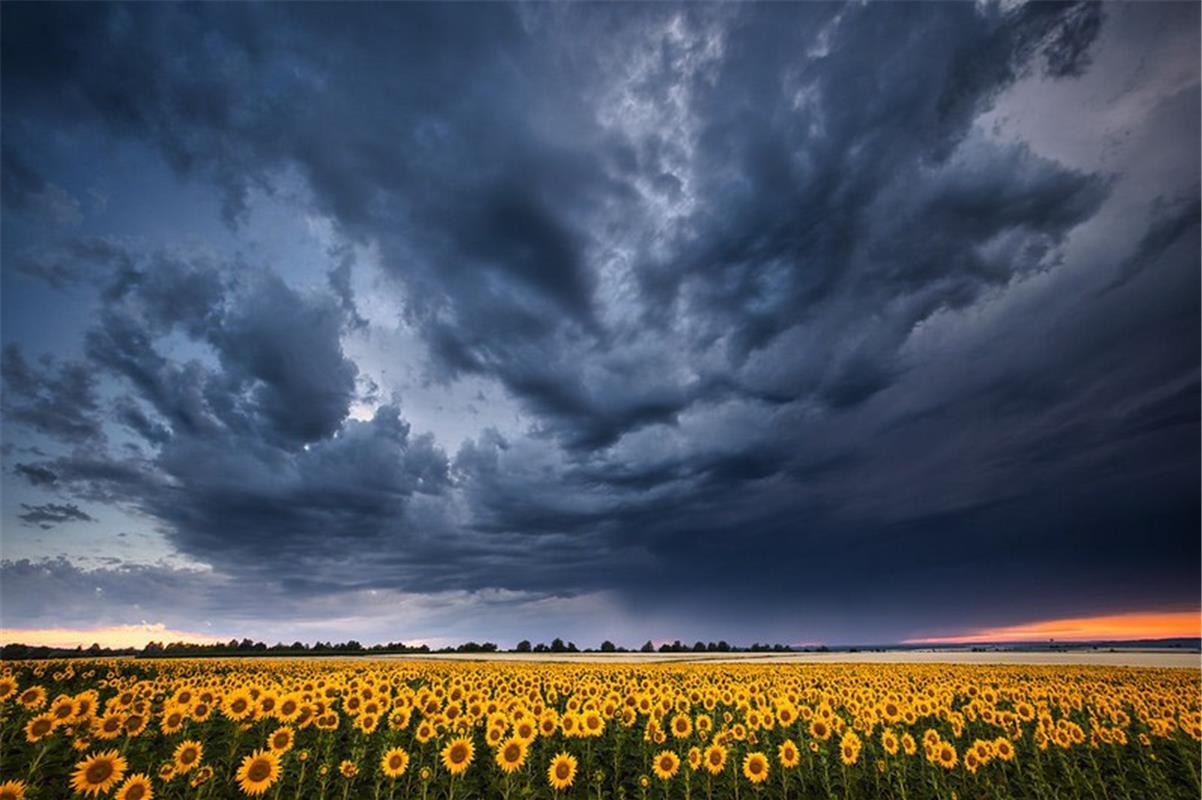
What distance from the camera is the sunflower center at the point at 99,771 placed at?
8086 mm

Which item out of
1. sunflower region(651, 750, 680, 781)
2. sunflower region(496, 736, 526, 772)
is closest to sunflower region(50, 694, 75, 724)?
sunflower region(496, 736, 526, 772)

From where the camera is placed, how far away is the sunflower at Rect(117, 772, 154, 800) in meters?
8.14

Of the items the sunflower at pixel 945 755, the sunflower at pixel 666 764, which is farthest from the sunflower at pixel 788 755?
the sunflower at pixel 945 755

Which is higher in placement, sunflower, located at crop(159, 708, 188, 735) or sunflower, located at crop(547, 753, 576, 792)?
sunflower, located at crop(159, 708, 188, 735)

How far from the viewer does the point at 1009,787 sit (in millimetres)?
13695

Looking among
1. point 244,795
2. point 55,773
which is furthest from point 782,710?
point 55,773

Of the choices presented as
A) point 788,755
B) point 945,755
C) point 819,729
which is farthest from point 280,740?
point 945,755

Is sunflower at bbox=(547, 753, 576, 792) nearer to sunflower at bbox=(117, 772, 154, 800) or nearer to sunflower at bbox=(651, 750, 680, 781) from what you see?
sunflower at bbox=(651, 750, 680, 781)

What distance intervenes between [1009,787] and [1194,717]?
8.14 m

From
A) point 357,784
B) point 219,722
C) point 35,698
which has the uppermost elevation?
point 35,698

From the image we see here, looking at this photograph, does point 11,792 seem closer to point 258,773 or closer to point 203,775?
point 203,775

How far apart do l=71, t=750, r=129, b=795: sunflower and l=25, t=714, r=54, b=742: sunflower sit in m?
1.58

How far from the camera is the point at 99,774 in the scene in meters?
8.13

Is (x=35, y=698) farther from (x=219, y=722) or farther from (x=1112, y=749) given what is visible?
(x=1112, y=749)
